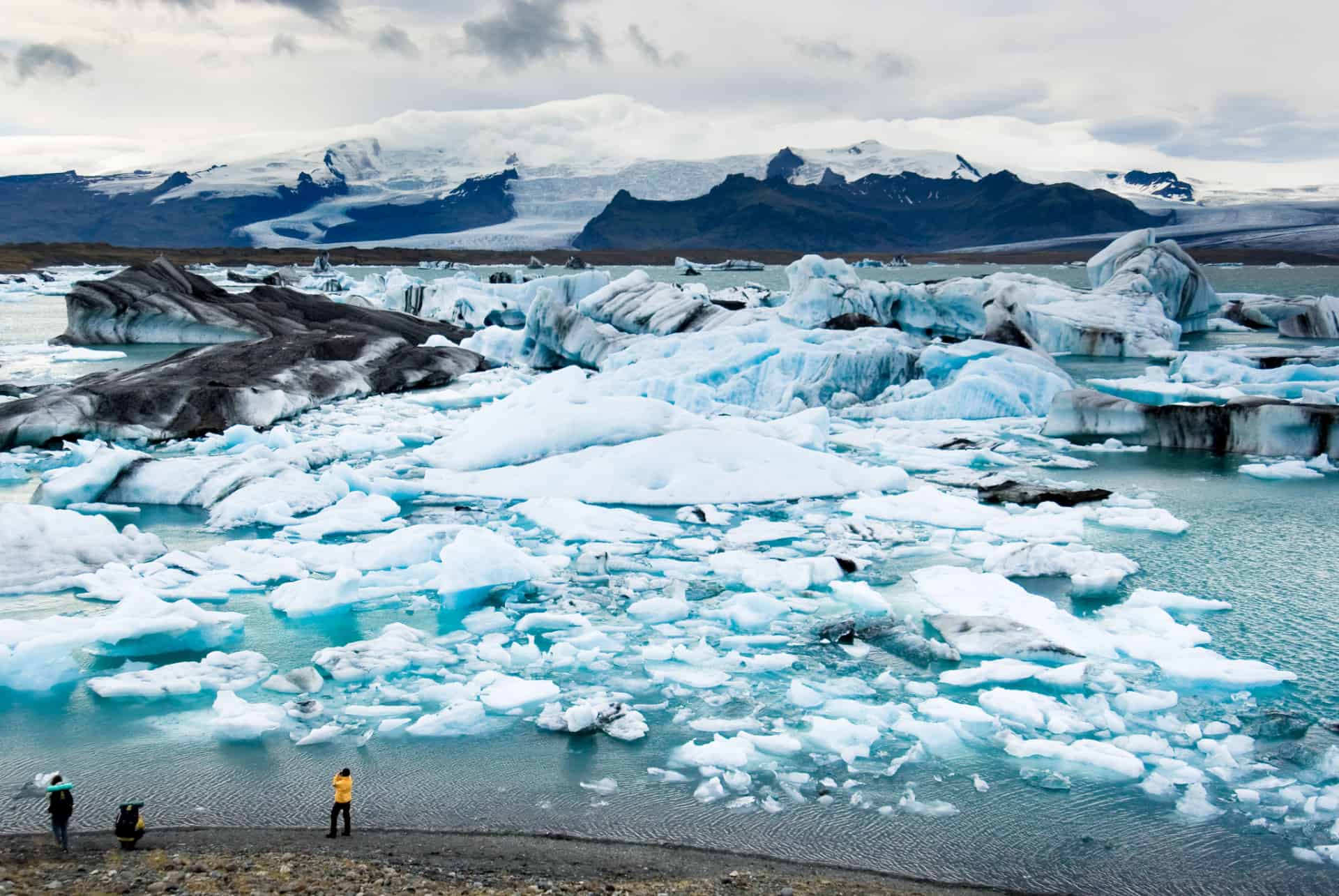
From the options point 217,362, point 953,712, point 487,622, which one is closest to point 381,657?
point 487,622

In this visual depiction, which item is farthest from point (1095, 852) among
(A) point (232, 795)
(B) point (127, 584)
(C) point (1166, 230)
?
(C) point (1166, 230)

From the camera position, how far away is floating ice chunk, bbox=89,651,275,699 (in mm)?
6293

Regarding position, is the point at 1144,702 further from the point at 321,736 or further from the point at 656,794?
the point at 321,736

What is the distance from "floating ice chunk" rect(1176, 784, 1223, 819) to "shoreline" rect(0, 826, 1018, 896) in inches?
45.9

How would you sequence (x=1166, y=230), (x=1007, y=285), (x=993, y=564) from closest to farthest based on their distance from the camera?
(x=993, y=564)
(x=1007, y=285)
(x=1166, y=230)

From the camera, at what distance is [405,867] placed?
4371mm

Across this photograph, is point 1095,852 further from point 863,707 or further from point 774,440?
point 774,440

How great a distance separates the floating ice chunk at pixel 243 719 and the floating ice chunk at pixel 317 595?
5.39 ft

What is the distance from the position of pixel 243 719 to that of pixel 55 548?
12.9 ft

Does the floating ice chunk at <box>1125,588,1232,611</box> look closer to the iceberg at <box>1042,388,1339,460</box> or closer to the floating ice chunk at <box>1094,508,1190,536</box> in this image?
the floating ice chunk at <box>1094,508,1190,536</box>

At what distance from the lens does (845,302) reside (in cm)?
2355

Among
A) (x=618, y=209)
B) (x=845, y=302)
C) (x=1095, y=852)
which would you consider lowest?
(x=1095, y=852)

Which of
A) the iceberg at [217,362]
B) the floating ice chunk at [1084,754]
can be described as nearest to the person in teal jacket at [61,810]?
the floating ice chunk at [1084,754]

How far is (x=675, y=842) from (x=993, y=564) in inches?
190
